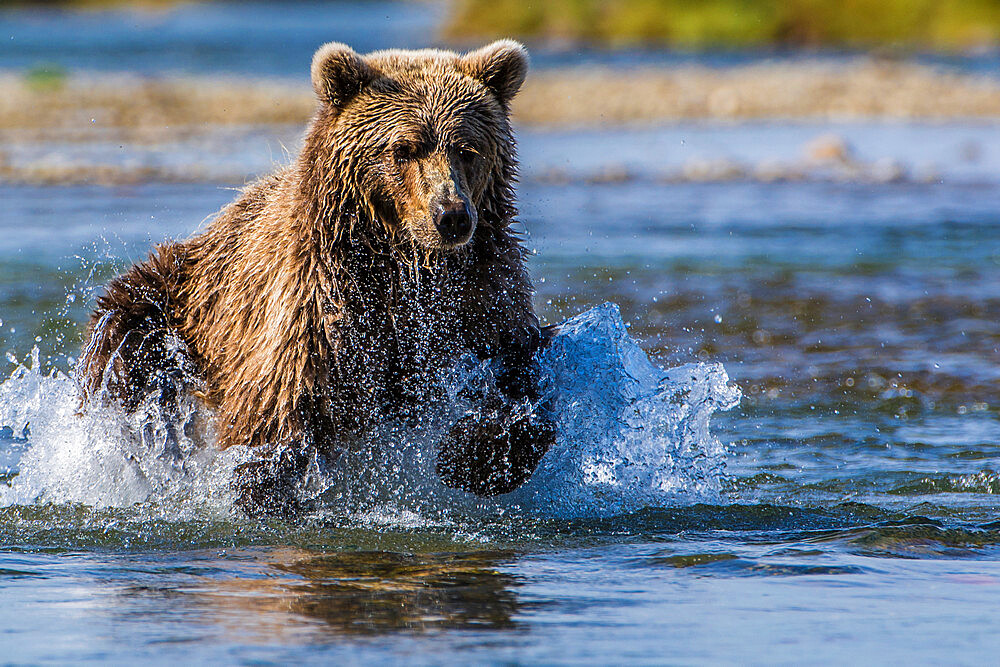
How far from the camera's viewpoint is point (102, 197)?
15.9 meters

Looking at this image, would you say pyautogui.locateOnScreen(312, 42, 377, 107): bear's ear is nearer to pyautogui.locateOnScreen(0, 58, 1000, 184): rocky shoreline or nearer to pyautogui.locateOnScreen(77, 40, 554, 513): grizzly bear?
pyautogui.locateOnScreen(77, 40, 554, 513): grizzly bear

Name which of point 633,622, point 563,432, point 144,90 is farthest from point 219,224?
point 144,90

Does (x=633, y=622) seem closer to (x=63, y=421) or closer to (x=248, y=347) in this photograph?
(x=248, y=347)

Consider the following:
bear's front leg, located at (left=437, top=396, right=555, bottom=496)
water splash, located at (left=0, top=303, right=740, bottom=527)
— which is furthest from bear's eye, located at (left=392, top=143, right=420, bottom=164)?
bear's front leg, located at (left=437, top=396, right=555, bottom=496)

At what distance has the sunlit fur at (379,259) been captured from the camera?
5.47m

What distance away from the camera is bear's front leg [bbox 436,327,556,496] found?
5.69 m

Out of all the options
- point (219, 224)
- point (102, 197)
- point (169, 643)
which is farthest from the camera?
point (102, 197)

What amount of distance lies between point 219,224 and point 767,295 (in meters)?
5.67

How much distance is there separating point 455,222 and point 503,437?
1.03m

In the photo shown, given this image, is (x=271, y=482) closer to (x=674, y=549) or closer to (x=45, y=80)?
(x=674, y=549)

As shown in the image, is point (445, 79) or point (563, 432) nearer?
point (445, 79)

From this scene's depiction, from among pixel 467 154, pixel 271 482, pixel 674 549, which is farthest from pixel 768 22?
pixel 674 549

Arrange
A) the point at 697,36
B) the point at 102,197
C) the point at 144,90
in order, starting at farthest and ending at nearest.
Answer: the point at 697,36 → the point at 144,90 → the point at 102,197

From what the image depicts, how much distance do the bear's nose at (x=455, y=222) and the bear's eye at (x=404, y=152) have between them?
1.18 feet
